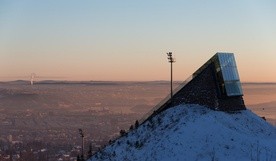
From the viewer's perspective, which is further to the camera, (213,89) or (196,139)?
(213,89)

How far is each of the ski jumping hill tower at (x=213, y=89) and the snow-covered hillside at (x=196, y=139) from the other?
1284mm

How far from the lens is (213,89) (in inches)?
1831

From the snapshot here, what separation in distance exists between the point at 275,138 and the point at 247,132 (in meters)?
3.45

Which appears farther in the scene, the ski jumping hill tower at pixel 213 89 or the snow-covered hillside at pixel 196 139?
the ski jumping hill tower at pixel 213 89

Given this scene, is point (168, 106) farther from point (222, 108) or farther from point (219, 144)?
point (219, 144)

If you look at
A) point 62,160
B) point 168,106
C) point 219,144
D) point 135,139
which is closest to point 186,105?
point 168,106

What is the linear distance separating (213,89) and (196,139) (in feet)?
33.0

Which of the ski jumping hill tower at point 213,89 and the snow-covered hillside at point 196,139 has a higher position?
the ski jumping hill tower at point 213,89

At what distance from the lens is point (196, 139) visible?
125 ft

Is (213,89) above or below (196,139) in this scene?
above

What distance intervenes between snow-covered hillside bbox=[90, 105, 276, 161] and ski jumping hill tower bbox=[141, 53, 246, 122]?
1.28 m

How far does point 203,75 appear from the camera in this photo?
47344 millimetres

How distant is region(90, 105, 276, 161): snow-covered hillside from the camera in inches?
1412

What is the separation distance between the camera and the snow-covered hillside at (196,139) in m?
35.9
